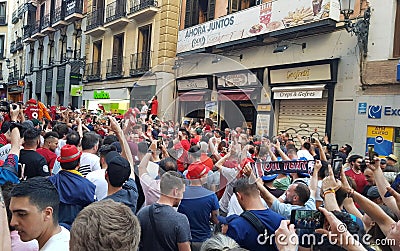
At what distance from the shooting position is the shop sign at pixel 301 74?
10320 mm

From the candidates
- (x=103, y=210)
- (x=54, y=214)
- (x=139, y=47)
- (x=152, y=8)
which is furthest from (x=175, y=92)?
(x=139, y=47)

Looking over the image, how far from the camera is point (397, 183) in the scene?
136 inches

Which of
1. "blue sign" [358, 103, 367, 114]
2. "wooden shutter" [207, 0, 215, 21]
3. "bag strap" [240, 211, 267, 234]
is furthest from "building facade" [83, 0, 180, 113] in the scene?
"bag strap" [240, 211, 267, 234]

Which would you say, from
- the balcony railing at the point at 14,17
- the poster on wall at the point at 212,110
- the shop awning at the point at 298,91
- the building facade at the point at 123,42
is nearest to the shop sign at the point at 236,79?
the poster on wall at the point at 212,110

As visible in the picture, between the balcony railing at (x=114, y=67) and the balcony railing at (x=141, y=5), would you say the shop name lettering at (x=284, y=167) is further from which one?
the balcony railing at (x=114, y=67)

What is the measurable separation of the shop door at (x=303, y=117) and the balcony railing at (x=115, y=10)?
1025 centimetres

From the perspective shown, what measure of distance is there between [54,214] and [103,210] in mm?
676

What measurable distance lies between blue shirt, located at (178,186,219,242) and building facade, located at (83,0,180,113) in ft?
32.6

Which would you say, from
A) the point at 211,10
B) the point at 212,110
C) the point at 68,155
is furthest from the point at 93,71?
the point at 68,155

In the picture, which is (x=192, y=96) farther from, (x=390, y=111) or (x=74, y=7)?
(x=74, y=7)

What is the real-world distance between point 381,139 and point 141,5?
11.8m

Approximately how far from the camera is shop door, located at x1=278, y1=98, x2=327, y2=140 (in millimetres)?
10523

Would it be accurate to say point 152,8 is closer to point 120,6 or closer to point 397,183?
point 120,6

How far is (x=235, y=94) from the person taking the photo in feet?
13.7
